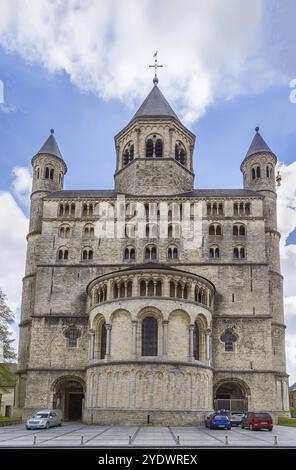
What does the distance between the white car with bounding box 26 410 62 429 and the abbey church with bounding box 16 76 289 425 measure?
313 cm

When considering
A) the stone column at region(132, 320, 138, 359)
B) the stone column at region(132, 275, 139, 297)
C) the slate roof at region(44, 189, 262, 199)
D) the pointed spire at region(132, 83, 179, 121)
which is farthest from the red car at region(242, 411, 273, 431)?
the pointed spire at region(132, 83, 179, 121)

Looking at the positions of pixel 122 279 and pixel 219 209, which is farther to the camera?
pixel 219 209

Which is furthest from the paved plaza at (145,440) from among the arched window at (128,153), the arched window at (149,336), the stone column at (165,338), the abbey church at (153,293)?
the arched window at (128,153)

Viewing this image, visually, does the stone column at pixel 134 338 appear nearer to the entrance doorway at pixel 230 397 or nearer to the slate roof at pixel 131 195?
the entrance doorway at pixel 230 397

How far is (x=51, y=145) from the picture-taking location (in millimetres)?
57281

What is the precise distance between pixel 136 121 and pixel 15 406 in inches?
1284

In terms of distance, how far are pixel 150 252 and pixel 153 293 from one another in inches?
351

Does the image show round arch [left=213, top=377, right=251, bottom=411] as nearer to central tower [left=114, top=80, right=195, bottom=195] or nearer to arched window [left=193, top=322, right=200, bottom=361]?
arched window [left=193, top=322, right=200, bottom=361]

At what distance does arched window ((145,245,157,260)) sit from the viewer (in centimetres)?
4869

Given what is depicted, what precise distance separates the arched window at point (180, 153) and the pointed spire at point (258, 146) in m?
7.19

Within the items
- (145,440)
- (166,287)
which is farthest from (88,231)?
(145,440)

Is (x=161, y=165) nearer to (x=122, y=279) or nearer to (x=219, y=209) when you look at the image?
(x=219, y=209)

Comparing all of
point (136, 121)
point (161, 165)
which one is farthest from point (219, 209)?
point (136, 121)

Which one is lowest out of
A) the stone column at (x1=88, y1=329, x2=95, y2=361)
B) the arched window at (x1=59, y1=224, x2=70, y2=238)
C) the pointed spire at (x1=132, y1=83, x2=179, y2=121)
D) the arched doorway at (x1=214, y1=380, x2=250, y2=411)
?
the arched doorway at (x1=214, y1=380, x2=250, y2=411)
